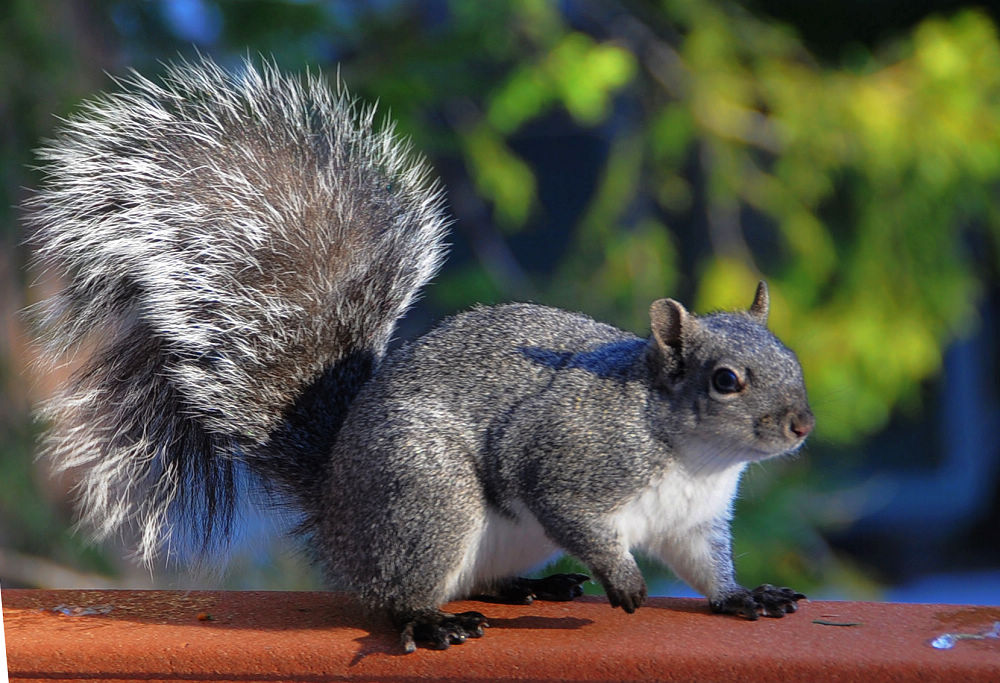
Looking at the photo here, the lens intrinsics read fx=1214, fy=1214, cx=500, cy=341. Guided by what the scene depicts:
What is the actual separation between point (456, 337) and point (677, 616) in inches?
15.9

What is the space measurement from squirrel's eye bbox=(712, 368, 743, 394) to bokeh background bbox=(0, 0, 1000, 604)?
4.72 feet

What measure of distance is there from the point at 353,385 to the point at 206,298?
8.3 inches

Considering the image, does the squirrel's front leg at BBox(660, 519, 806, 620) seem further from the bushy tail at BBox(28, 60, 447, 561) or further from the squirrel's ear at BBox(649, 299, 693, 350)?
the bushy tail at BBox(28, 60, 447, 561)

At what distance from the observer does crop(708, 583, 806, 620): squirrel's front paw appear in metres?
1.38

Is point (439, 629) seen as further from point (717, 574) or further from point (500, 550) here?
point (717, 574)

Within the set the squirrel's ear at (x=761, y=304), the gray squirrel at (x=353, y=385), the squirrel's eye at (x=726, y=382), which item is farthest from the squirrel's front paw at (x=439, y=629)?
the squirrel's ear at (x=761, y=304)

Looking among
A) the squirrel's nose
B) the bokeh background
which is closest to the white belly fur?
the squirrel's nose

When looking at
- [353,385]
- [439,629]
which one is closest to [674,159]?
[353,385]

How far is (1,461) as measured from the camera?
9.18 ft

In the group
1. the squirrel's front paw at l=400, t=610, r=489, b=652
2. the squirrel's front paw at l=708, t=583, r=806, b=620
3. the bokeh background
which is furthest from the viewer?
the bokeh background

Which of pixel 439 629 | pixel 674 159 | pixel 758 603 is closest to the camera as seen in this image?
pixel 439 629

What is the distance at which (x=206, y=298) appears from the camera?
139 cm

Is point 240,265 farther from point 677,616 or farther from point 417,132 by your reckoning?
point 417,132

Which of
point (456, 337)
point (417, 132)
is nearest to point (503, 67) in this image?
point (417, 132)
